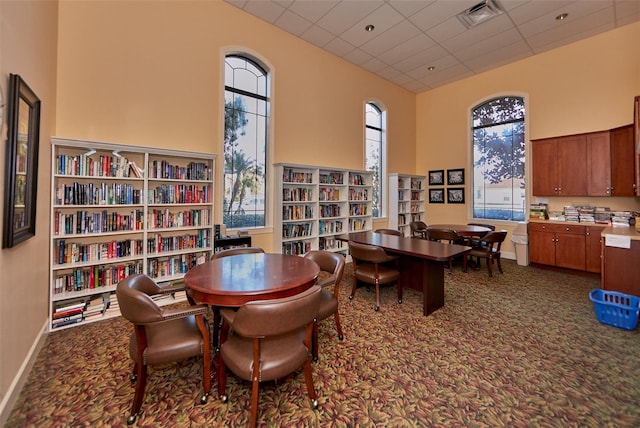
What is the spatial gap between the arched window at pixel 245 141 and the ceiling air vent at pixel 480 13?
3616mm

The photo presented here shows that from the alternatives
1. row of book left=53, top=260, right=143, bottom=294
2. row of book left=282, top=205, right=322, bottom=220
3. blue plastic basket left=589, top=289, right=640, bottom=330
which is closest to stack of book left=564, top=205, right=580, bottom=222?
blue plastic basket left=589, top=289, right=640, bottom=330

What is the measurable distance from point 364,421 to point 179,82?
4.63 meters

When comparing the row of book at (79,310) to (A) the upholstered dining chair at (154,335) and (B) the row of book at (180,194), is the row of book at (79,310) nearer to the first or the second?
(B) the row of book at (180,194)

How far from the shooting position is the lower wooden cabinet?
470 cm

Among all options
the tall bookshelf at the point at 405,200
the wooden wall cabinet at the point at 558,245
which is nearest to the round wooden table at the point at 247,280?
the tall bookshelf at the point at 405,200

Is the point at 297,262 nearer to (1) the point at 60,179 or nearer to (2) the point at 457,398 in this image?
(2) the point at 457,398

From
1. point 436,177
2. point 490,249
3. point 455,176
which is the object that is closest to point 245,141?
point 490,249

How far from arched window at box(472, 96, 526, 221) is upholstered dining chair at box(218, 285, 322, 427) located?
641 cm

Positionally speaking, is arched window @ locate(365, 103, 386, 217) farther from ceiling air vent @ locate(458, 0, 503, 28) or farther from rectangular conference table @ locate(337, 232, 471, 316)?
rectangular conference table @ locate(337, 232, 471, 316)

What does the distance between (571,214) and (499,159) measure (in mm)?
1941

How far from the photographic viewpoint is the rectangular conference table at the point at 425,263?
3.21 m

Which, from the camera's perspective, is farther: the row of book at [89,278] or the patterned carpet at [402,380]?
the row of book at [89,278]

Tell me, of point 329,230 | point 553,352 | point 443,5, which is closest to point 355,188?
point 329,230

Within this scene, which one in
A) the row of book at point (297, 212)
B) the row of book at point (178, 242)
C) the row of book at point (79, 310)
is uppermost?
the row of book at point (297, 212)
